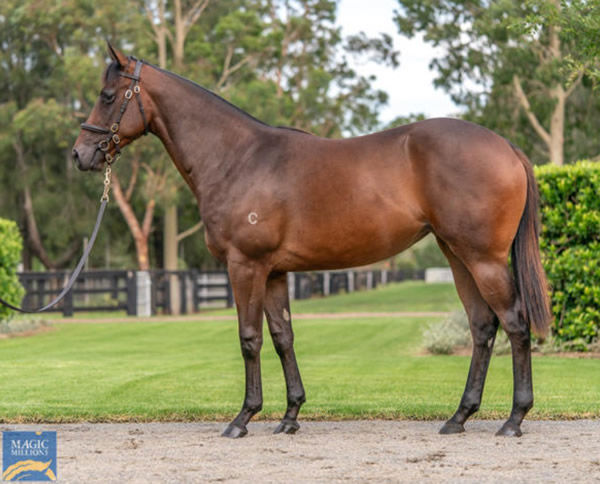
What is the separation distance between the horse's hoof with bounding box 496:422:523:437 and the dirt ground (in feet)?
0.20

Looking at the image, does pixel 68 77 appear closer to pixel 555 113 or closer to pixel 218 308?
pixel 218 308

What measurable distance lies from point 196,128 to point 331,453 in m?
2.64

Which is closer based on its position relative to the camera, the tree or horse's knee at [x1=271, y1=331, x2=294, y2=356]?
horse's knee at [x1=271, y1=331, x2=294, y2=356]

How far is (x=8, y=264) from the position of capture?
17469 millimetres

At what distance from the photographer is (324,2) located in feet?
135

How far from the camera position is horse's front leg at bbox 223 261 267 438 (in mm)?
5957

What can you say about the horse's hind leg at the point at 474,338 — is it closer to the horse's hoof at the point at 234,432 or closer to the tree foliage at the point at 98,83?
the horse's hoof at the point at 234,432

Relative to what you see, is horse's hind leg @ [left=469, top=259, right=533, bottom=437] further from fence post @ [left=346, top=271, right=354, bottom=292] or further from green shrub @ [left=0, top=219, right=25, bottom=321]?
fence post @ [left=346, top=271, right=354, bottom=292]

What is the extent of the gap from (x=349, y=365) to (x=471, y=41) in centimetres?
2200

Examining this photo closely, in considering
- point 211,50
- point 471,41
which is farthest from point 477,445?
point 211,50

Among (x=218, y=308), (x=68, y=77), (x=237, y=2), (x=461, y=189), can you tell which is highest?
(x=237, y=2)

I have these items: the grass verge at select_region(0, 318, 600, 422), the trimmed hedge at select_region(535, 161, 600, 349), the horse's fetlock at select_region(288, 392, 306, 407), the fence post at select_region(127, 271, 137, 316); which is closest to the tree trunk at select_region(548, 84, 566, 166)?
the fence post at select_region(127, 271, 137, 316)

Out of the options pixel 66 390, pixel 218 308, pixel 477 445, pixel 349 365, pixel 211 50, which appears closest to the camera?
pixel 477 445

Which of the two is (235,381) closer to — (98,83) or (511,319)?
(511,319)
